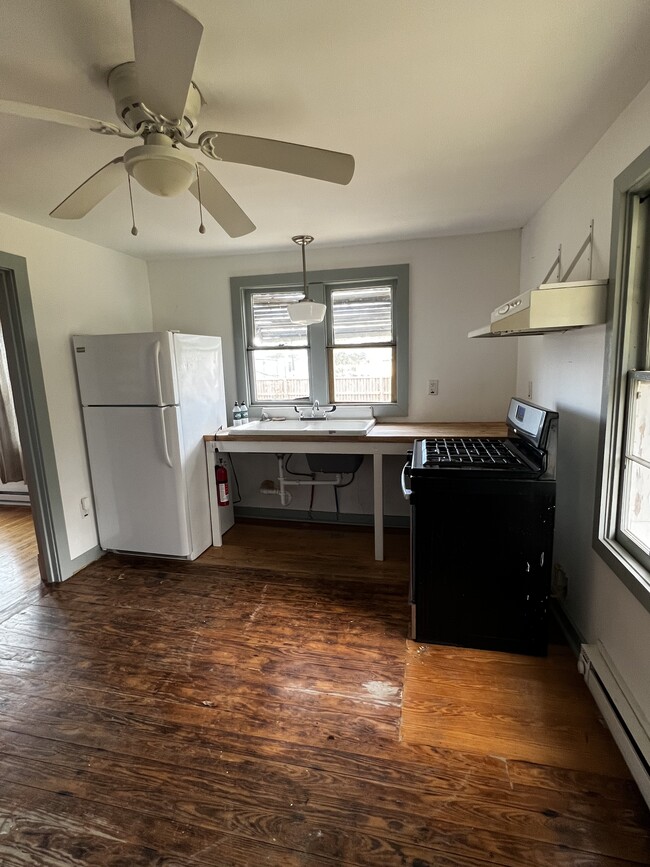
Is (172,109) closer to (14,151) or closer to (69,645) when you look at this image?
(14,151)

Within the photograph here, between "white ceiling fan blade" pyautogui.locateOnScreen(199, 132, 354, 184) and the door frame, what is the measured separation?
183 centimetres

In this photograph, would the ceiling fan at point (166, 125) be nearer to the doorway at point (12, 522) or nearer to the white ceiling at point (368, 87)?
the white ceiling at point (368, 87)

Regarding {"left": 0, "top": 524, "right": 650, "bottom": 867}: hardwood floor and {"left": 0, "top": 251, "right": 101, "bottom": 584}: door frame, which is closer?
{"left": 0, "top": 524, "right": 650, "bottom": 867}: hardwood floor

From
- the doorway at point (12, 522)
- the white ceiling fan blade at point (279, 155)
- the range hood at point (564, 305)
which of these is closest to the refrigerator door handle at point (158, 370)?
the doorway at point (12, 522)

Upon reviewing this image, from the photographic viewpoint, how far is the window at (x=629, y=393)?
1.54 meters

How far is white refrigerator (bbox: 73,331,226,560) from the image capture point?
9.14 ft

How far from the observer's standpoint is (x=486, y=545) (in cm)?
196

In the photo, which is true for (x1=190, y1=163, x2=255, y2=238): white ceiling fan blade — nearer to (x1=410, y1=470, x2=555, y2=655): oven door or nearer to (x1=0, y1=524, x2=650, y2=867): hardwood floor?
(x1=410, y1=470, x2=555, y2=655): oven door

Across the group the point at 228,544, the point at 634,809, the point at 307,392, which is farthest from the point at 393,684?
the point at 307,392

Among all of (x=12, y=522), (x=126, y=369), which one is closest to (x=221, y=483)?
(x=126, y=369)

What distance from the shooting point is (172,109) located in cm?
113

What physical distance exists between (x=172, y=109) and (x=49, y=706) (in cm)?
223

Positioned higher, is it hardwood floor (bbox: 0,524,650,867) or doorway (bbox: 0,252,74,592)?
doorway (bbox: 0,252,74,592)

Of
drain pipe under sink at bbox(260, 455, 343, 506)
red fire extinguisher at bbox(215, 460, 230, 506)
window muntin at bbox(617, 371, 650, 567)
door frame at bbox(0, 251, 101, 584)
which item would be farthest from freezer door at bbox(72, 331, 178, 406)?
window muntin at bbox(617, 371, 650, 567)
